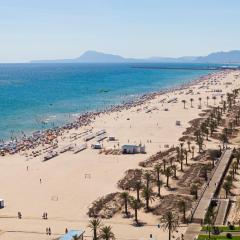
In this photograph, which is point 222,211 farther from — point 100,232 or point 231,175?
point 231,175

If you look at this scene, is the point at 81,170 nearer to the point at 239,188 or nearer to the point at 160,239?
the point at 239,188

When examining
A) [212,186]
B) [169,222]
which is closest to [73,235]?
[169,222]

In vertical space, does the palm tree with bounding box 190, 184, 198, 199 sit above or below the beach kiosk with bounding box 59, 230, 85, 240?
Result: above

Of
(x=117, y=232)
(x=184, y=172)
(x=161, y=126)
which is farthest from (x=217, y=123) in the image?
(x=117, y=232)

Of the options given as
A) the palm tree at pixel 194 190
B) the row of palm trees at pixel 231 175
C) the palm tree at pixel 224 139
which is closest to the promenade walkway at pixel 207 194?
the row of palm trees at pixel 231 175

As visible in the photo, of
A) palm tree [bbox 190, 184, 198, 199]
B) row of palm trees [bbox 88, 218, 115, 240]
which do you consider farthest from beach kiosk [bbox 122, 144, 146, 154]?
row of palm trees [bbox 88, 218, 115, 240]

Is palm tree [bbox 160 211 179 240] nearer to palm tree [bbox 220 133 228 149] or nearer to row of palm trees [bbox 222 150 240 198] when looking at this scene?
row of palm trees [bbox 222 150 240 198]
